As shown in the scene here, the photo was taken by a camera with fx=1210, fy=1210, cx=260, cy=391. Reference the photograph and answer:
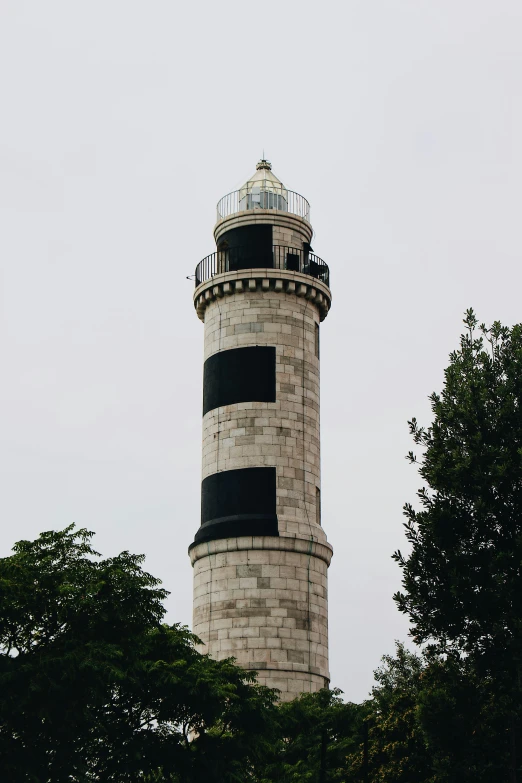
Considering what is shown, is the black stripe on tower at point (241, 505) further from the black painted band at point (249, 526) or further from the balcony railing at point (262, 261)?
the balcony railing at point (262, 261)

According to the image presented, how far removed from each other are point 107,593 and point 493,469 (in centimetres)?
1125

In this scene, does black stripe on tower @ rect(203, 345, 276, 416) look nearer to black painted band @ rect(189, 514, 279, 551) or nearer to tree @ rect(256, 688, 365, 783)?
black painted band @ rect(189, 514, 279, 551)

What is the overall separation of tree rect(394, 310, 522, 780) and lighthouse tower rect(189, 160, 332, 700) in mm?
19147

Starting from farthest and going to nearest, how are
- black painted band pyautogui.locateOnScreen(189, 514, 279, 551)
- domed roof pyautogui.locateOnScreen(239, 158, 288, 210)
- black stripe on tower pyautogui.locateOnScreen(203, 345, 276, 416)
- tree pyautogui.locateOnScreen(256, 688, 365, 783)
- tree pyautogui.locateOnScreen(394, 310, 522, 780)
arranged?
domed roof pyautogui.locateOnScreen(239, 158, 288, 210)
black stripe on tower pyautogui.locateOnScreen(203, 345, 276, 416)
black painted band pyautogui.locateOnScreen(189, 514, 279, 551)
tree pyautogui.locateOnScreen(256, 688, 365, 783)
tree pyautogui.locateOnScreen(394, 310, 522, 780)

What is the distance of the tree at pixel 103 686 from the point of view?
3109 cm

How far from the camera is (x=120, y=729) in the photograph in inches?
1313

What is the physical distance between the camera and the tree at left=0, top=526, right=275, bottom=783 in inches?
1224

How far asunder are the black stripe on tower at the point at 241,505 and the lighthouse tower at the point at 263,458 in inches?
1.7

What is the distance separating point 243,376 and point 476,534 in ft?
76.4

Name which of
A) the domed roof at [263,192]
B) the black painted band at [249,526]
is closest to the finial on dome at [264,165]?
the domed roof at [263,192]

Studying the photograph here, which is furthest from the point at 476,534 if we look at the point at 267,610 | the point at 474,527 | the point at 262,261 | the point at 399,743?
the point at 262,261

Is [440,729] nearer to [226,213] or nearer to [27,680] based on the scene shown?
[27,680]

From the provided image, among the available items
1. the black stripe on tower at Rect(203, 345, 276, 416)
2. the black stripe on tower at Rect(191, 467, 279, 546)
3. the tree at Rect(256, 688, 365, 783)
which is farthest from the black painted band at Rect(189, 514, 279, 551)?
the tree at Rect(256, 688, 365, 783)

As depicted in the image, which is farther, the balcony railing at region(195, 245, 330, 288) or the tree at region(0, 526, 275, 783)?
the balcony railing at region(195, 245, 330, 288)
